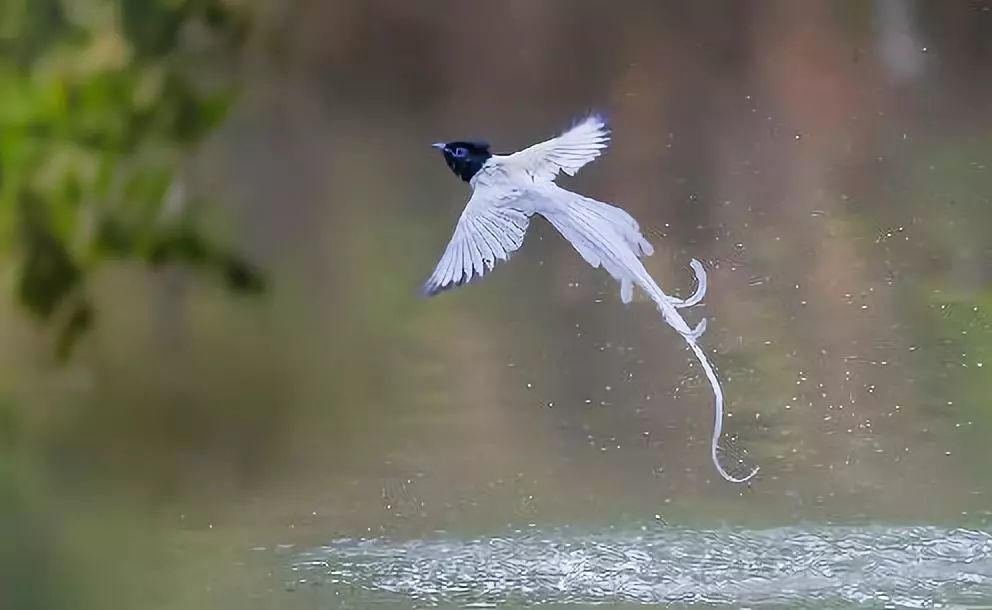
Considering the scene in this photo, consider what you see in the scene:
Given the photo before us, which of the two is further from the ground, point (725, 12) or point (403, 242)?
point (725, 12)

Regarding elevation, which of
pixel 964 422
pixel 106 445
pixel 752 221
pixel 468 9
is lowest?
pixel 106 445

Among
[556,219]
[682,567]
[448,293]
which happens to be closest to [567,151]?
[556,219]

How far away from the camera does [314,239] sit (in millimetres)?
979

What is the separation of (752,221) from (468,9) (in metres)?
0.32

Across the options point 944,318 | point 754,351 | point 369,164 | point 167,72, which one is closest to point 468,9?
point 369,164

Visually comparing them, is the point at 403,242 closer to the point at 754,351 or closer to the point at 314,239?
the point at 314,239

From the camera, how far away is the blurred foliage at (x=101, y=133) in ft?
3.14

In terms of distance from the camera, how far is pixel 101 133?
38.0 inches

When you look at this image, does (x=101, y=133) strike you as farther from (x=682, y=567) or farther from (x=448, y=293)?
(x=682, y=567)

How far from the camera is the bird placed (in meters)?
0.94

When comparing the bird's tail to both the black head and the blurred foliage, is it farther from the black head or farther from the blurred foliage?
the blurred foliage

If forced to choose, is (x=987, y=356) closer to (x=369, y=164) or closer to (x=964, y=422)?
(x=964, y=422)

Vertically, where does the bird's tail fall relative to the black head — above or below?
below

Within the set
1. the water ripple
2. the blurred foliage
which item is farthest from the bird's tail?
the blurred foliage
